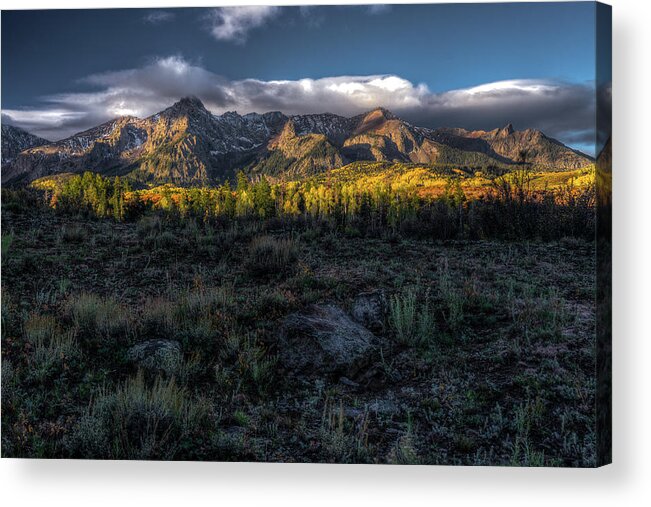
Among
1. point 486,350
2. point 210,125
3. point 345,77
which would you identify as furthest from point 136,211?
point 486,350

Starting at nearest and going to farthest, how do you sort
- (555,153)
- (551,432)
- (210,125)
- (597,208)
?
(551,432)
(597,208)
(555,153)
(210,125)

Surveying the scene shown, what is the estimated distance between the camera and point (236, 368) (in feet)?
16.3

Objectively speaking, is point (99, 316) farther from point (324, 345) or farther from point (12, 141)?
point (324, 345)

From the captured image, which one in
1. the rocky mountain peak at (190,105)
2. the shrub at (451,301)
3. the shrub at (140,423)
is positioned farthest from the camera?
the rocky mountain peak at (190,105)

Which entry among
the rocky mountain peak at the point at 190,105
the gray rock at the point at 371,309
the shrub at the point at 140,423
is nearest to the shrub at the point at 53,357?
the shrub at the point at 140,423

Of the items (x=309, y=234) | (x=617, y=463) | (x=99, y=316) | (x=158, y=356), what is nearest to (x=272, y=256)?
(x=309, y=234)

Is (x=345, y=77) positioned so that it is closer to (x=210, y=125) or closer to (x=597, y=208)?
(x=210, y=125)

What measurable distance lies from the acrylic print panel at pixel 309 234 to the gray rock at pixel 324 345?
0.09 ft

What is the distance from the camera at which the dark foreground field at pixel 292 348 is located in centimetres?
460

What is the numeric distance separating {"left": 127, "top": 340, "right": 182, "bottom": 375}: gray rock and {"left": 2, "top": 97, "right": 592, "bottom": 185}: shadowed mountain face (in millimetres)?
2146

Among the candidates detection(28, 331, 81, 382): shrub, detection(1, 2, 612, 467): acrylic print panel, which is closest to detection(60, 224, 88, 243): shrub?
detection(1, 2, 612, 467): acrylic print panel

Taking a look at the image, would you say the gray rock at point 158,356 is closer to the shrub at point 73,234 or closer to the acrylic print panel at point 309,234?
the acrylic print panel at point 309,234

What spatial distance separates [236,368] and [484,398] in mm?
2320

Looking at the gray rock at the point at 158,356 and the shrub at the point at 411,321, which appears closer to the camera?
the gray rock at the point at 158,356
